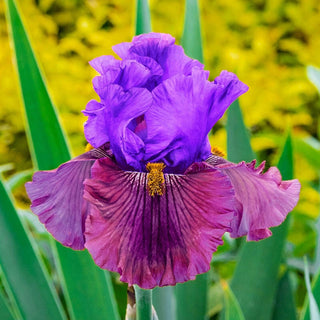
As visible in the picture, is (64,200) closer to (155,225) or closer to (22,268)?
(155,225)

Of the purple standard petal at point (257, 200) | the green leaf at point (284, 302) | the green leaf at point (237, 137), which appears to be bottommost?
the green leaf at point (284, 302)

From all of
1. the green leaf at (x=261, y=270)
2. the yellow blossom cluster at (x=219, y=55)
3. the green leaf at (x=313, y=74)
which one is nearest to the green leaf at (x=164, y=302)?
the green leaf at (x=261, y=270)

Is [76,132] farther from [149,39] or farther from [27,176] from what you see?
[149,39]

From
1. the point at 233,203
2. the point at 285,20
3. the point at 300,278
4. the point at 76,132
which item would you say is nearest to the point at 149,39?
the point at 233,203

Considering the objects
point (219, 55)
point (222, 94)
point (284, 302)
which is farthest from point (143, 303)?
point (219, 55)

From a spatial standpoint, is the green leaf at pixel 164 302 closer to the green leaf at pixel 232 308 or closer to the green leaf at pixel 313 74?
the green leaf at pixel 232 308
